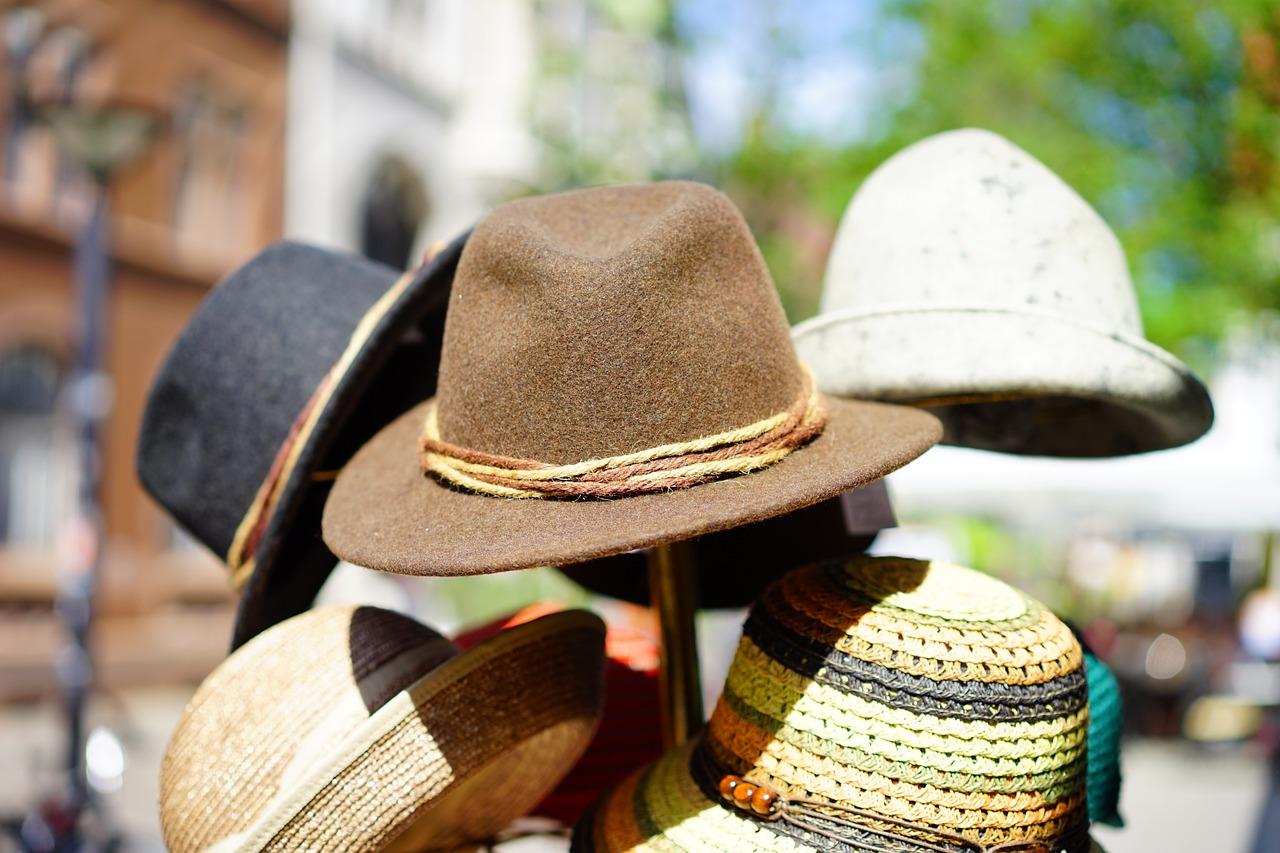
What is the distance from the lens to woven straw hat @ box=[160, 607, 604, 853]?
1116 mm

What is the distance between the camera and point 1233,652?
10.4m

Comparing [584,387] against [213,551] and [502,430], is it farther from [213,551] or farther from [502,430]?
[213,551]

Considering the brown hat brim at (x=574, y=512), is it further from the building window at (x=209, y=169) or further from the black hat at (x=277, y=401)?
the building window at (x=209, y=169)

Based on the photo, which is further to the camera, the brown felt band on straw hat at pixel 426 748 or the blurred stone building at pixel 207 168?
the blurred stone building at pixel 207 168

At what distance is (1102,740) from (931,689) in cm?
36

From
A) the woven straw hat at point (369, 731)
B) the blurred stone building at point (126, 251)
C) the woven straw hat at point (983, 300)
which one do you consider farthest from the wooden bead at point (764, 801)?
the blurred stone building at point (126, 251)

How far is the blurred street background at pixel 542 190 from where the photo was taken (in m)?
7.51

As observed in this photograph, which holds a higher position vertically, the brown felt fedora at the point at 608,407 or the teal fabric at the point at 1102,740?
the brown felt fedora at the point at 608,407

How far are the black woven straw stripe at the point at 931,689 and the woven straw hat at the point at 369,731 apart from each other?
26cm

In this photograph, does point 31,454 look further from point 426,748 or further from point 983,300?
point 983,300

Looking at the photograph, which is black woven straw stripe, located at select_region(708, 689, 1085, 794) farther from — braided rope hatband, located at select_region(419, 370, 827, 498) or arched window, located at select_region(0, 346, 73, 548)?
arched window, located at select_region(0, 346, 73, 548)

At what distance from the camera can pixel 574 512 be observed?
1050 millimetres

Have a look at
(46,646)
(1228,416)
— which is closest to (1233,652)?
(1228,416)

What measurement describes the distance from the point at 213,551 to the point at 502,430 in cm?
60
